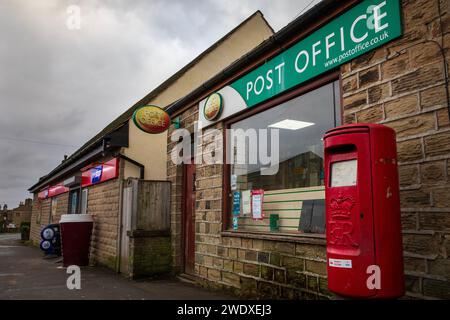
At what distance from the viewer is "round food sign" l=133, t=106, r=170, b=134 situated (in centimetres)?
736

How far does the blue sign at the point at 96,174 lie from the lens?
1088 centimetres

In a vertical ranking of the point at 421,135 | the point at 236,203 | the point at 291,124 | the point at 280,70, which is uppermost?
the point at 280,70

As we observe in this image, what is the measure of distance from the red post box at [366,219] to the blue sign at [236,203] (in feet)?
9.88

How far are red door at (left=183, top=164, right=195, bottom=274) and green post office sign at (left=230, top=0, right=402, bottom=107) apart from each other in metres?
2.40

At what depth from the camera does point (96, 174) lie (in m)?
11.2

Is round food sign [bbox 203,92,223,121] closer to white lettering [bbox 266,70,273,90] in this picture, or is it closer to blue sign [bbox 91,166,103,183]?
white lettering [bbox 266,70,273,90]

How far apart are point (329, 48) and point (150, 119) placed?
13.7ft

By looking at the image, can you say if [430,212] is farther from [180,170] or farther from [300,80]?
[180,170]

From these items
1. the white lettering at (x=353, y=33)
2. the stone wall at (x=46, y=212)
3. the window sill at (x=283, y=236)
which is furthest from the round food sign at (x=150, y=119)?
the stone wall at (x=46, y=212)

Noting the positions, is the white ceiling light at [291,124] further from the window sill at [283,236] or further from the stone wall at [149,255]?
the stone wall at [149,255]

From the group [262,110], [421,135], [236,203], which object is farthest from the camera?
[236,203]

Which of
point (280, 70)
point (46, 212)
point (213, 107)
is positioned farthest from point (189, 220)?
point (46, 212)

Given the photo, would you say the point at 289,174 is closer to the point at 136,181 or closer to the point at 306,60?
the point at 306,60

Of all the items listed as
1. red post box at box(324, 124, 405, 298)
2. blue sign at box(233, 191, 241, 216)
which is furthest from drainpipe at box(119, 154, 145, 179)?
red post box at box(324, 124, 405, 298)
